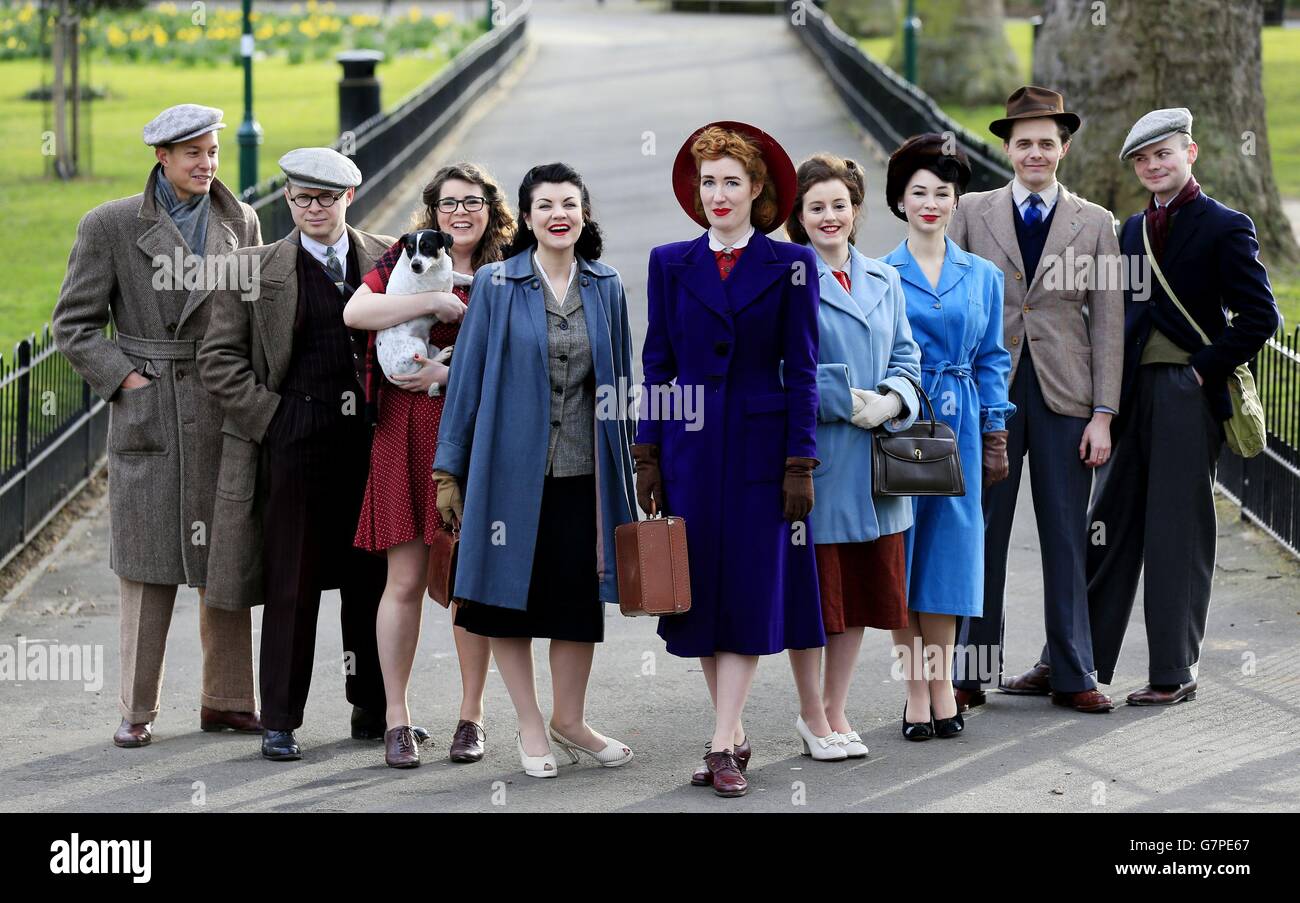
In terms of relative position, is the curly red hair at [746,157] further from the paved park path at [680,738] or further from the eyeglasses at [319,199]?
the paved park path at [680,738]

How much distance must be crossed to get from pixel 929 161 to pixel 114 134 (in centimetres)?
2169

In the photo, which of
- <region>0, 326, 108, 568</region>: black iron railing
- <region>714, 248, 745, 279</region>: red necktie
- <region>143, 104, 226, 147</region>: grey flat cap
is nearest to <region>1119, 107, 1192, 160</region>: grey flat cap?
<region>714, 248, 745, 279</region>: red necktie

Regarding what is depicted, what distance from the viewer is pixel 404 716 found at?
21.2ft

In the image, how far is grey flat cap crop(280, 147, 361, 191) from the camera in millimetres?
6414

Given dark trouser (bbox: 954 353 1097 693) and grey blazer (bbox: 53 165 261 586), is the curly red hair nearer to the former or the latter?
dark trouser (bbox: 954 353 1097 693)

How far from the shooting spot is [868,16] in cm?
3900

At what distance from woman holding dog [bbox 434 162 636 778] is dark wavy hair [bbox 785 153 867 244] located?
0.72 m

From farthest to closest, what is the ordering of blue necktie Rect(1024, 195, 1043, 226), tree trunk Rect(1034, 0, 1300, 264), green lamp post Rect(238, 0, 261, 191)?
green lamp post Rect(238, 0, 261, 191)
tree trunk Rect(1034, 0, 1300, 264)
blue necktie Rect(1024, 195, 1043, 226)

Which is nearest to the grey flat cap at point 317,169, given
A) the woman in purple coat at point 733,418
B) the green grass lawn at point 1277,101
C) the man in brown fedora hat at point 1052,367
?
the woman in purple coat at point 733,418

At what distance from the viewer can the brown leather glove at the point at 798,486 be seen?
6.00 meters

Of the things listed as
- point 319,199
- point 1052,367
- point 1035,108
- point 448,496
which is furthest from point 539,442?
point 1035,108

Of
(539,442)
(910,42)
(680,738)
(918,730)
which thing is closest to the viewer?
(539,442)

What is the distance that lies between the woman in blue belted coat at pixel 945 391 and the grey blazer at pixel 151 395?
2502mm

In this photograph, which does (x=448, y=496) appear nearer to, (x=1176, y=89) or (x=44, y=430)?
(x=44, y=430)
